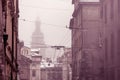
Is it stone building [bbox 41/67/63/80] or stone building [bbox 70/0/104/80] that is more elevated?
stone building [bbox 70/0/104/80]

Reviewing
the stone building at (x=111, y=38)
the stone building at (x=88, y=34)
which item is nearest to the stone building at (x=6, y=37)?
the stone building at (x=111, y=38)

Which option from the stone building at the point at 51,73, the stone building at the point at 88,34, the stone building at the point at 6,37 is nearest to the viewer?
the stone building at the point at 6,37

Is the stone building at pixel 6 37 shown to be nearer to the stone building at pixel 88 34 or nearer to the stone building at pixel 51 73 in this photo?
the stone building at pixel 88 34

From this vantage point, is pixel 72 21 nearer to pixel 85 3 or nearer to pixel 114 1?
pixel 85 3

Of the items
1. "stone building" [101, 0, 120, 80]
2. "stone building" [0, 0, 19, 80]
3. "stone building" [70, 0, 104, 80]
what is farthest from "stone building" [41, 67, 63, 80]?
"stone building" [0, 0, 19, 80]

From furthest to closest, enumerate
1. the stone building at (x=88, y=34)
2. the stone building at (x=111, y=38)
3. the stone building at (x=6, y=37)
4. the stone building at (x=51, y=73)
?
the stone building at (x=51, y=73), the stone building at (x=88, y=34), the stone building at (x=111, y=38), the stone building at (x=6, y=37)

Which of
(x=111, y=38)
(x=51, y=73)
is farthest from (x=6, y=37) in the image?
(x=51, y=73)

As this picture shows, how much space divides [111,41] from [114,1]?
326 centimetres

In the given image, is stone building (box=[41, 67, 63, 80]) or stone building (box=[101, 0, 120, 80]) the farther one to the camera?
stone building (box=[41, 67, 63, 80])

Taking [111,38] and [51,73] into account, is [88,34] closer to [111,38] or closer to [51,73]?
[111,38]

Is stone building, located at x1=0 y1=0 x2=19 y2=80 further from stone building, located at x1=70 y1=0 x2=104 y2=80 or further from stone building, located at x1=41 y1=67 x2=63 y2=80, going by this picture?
stone building, located at x1=41 y1=67 x2=63 y2=80

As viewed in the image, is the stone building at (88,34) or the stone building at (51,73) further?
the stone building at (51,73)

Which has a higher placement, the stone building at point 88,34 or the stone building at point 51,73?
the stone building at point 88,34

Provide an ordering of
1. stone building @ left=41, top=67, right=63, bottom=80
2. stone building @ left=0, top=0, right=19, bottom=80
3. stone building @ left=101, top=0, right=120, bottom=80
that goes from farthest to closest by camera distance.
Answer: stone building @ left=41, top=67, right=63, bottom=80 < stone building @ left=101, top=0, right=120, bottom=80 < stone building @ left=0, top=0, right=19, bottom=80
